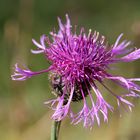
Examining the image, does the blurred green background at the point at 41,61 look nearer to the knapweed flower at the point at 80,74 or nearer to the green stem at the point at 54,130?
the knapweed flower at the point at 80,74

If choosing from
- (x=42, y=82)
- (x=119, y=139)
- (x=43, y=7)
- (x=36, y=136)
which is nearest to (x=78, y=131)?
(x=36, y=136)

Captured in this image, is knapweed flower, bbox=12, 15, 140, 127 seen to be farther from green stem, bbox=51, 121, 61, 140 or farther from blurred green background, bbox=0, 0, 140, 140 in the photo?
blurred green background, bbox=0, 0, 140, 140

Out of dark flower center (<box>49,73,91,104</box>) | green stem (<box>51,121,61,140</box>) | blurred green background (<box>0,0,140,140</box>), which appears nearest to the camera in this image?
green stem (<box>51,121,61,140</box>)

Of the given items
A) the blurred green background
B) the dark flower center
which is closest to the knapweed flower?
the dark flower center

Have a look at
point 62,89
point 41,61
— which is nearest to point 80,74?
point 62,89

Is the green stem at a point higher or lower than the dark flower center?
lower

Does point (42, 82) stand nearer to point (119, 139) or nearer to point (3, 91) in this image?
point (3, 91)
